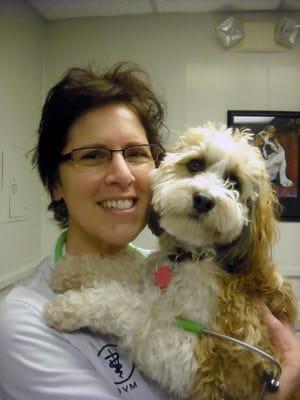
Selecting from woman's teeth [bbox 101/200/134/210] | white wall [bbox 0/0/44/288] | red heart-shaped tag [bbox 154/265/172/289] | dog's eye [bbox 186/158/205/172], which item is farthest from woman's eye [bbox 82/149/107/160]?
white wall [bbox 0/0/44/288]

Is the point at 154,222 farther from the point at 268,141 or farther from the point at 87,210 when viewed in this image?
the point at 268,141

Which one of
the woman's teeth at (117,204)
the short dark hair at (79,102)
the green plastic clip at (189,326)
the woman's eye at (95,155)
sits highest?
the short dark hair at (79,102)

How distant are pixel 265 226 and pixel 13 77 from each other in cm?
230

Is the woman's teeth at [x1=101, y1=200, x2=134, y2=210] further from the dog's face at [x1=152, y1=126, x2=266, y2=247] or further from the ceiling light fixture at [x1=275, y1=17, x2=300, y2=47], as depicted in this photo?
the ceiling light fixture at [x1=275, y1=17, x2=300, y2=47]

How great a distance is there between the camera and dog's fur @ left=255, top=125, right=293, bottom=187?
3.18 m

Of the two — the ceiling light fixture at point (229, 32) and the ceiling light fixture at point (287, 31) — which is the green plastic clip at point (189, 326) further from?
the ceiling light fixture at point (287, 31)

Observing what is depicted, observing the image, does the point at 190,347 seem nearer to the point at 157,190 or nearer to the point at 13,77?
the point at 157,190

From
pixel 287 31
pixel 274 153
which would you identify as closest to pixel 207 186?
pixel 274 153

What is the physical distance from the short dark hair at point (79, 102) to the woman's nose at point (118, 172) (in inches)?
6.9

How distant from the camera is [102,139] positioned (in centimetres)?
108

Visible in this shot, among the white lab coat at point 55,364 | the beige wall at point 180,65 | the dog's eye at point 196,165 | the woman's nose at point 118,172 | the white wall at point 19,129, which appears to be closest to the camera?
the white lab coat at point 55,364

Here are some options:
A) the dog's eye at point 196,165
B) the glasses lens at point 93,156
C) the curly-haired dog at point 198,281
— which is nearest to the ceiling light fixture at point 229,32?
the curly-haired dog at point 198,281

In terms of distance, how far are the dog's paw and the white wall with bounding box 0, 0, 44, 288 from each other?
171 centimetres

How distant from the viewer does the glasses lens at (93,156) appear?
1.09m
